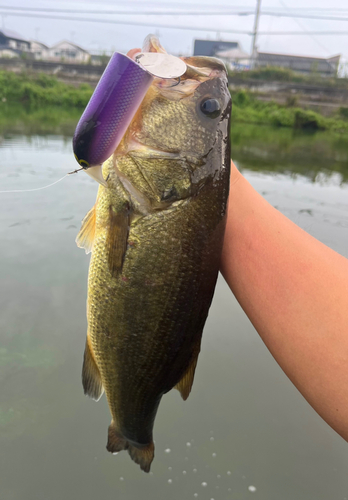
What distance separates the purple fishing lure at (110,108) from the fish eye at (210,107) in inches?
10.5

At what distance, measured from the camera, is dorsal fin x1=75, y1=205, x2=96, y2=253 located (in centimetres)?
139

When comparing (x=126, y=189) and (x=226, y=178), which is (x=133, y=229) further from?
(x=226, y=178)

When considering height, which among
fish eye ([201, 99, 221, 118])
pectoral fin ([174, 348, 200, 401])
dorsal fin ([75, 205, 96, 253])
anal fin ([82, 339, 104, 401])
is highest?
fish eye ([201, 99, 221, 118])

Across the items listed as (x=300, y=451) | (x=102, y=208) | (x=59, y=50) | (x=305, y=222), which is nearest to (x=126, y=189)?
(x=102, y=208)

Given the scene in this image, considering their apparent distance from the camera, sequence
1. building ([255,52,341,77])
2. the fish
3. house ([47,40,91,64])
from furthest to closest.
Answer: house ([47,40,91,64])
building ([255,52,341,77])
the fish

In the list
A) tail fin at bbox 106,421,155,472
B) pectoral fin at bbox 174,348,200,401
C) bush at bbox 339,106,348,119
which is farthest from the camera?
bush at bbox 339,106,348,119

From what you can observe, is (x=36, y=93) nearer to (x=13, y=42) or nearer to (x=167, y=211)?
(x=167, y=211)

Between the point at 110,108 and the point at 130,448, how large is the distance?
4.64ft

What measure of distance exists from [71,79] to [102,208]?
30.0 metres

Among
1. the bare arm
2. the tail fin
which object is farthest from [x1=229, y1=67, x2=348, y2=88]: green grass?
the tail fin

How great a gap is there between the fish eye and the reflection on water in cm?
206

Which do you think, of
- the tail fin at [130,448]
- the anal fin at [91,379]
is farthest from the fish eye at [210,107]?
the tail fin at [130,448]

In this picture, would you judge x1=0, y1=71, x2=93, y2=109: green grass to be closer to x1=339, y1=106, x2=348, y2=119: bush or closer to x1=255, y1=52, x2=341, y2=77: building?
x1=339, y1=106, x2=348, y2=119: bush

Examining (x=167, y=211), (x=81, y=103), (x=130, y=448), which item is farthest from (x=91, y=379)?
(x=81, y=103)
